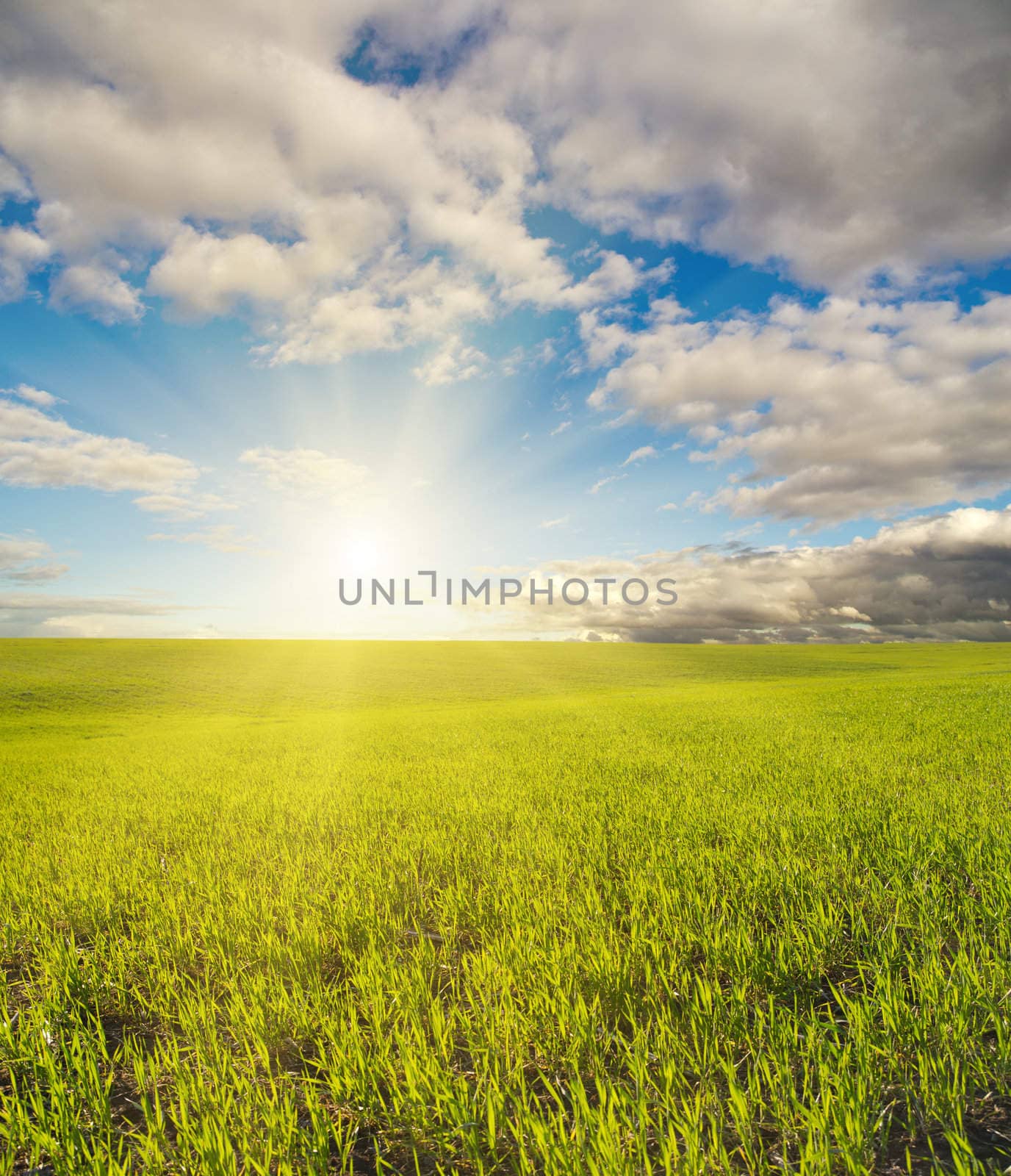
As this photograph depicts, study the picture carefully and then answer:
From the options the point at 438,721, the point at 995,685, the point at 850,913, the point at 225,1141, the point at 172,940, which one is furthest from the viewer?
the point at 995,685

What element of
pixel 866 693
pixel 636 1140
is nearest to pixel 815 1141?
pixel 636 1140

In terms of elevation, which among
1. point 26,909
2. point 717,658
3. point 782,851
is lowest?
point 717,658

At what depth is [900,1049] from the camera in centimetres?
282

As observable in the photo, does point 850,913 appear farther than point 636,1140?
Yes

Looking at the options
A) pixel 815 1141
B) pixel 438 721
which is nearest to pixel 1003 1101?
pixel 815 1141

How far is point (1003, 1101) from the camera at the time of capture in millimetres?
2480

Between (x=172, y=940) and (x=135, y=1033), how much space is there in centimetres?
100

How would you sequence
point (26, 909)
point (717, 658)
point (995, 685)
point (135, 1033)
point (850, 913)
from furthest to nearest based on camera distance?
point (717, 658) < point (995, 685) < point (26, 909) < point (850, 913) < point (135, 1033)

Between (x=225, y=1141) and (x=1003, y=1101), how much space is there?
11.6 ft

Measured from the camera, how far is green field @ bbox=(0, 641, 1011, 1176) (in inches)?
96.5

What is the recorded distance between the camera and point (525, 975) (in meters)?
3.56

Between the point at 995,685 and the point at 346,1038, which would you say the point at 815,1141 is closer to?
the point at 346,1038

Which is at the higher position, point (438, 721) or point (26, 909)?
point (26, 909)

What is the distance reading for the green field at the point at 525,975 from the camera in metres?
2.45
